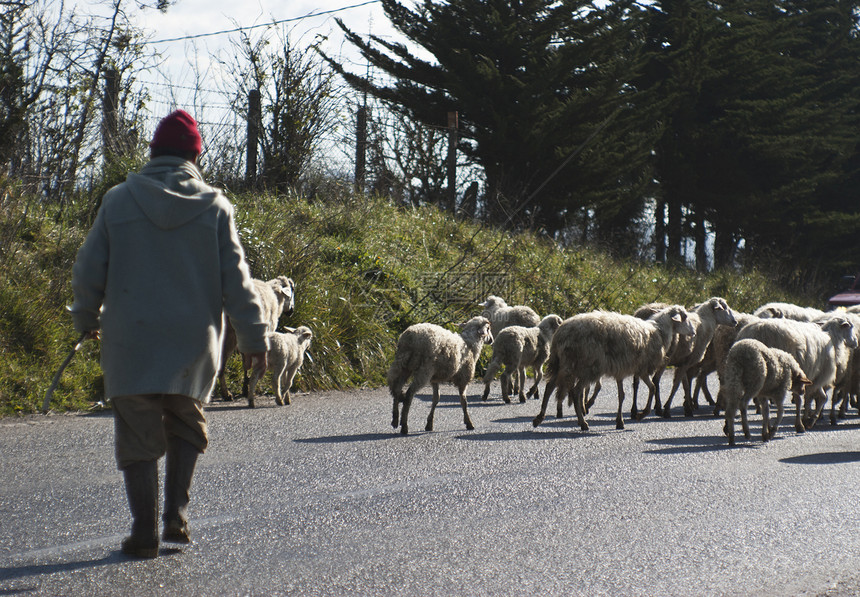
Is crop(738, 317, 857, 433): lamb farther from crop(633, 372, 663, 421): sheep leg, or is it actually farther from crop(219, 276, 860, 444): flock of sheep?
crop(633, 372, 663, 421): sheep leg

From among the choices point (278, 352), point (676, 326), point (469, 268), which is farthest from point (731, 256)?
point (278, 352)

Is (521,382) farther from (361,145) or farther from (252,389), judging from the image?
(361,145)

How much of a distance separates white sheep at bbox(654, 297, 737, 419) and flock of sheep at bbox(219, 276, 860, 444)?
1 cm

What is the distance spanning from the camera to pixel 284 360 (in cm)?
1004

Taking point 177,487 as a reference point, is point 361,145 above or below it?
above

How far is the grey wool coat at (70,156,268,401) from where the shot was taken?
4273mm

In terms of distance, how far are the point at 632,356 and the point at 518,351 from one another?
1.85 meters

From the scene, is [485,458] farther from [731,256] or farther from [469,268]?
[731,256]

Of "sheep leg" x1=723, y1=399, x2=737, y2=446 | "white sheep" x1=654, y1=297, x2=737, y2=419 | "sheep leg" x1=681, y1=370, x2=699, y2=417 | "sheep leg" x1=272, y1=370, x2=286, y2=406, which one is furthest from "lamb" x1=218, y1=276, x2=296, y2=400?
"sheep leg" x1=681, y1=370, x2=699, y2=417

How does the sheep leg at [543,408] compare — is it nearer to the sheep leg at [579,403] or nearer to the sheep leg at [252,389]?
the sheep leg at [579,403]

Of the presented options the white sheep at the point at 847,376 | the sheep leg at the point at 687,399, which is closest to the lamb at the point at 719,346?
the sheep leg at the point at 687,399

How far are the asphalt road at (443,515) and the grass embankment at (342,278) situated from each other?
4.99ft

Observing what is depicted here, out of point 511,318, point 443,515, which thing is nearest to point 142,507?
point 443,515

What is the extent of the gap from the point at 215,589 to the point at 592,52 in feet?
69.1
